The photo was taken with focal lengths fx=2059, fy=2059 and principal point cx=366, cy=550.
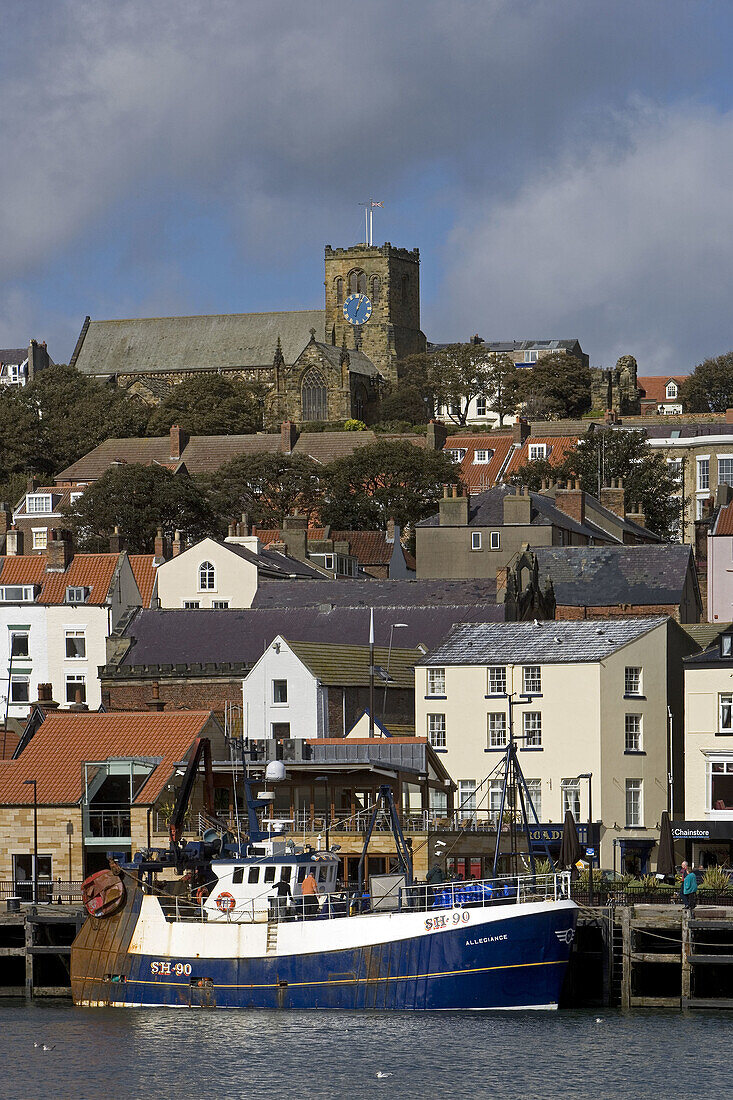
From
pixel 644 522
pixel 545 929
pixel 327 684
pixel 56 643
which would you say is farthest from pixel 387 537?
pixel 545 929

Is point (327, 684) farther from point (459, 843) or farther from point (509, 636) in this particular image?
point (459, 843)

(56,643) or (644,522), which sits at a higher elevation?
(644,522)

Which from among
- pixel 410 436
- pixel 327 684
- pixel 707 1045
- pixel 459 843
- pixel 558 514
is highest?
pixel 410 436

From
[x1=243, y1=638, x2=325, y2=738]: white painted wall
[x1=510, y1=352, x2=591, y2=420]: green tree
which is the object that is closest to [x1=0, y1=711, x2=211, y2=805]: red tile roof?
[x1=243, y1=638, x2=325, y2=738]: white painted wall

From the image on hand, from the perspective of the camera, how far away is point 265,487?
433 ft

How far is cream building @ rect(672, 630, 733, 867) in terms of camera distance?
64.9m

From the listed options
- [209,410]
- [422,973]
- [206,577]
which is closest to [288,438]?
[209,410]

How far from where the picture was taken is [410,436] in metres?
162

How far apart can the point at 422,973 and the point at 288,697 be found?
23787 mm

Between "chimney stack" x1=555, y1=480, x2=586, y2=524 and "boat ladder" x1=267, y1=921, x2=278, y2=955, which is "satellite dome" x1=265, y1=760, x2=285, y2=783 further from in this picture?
"chimney stack" x1=555, y1=480, x2=586, y2=524

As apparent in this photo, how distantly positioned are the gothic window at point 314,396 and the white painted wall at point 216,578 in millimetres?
98430

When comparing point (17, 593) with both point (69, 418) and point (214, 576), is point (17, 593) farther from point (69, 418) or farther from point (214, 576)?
point (69, 418)

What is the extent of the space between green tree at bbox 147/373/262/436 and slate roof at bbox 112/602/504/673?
8496cm

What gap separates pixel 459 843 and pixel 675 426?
324 feet
